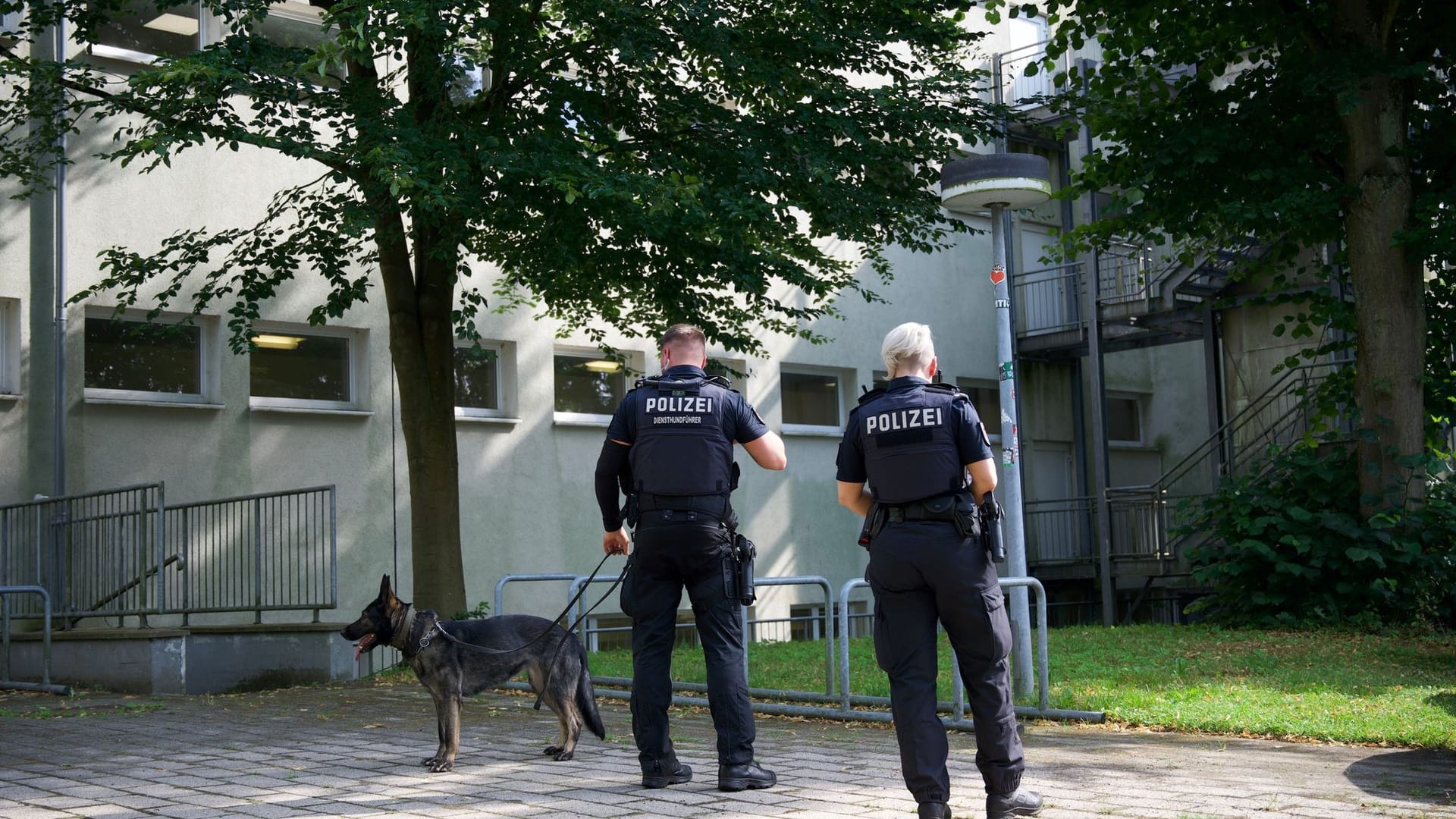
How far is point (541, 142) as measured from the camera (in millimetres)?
10367

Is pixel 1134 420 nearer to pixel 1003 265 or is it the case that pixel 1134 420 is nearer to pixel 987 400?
pixel 987 400

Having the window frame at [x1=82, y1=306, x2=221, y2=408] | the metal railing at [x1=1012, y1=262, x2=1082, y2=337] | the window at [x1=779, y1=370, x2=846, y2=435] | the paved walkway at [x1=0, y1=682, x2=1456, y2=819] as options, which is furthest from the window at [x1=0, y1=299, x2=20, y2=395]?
the metal railing at [x1=1012, y1=262, x2=1082, y2=337]

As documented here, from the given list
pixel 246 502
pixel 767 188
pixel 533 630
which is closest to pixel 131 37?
pixel 246 502

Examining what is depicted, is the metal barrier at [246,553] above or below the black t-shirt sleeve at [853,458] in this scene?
below

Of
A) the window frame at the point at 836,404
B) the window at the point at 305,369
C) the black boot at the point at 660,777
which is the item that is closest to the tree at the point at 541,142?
the window at the point at 305,369

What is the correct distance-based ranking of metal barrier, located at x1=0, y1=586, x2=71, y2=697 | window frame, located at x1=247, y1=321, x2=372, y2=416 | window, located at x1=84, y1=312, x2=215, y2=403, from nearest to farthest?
metal barrier, located at x1=0, y1=586, x2=71, y2=697 → window, located at x1=84, y1=312, x2=215, y2=403 → window frame, located at x1=247, y1=321, x2=372, y2=416

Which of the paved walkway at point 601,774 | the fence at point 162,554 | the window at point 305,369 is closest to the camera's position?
the paved walkway at point 601,774

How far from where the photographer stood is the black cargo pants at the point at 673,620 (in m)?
6.10

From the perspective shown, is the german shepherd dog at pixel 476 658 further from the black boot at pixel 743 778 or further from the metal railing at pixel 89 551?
the metal railing at pixel 89 551

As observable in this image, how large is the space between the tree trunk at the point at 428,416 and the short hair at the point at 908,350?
317 inches

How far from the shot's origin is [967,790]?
6.14m

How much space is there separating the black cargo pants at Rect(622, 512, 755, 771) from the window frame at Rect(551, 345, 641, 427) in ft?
38.4

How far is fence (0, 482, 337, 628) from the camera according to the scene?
12.6 metres

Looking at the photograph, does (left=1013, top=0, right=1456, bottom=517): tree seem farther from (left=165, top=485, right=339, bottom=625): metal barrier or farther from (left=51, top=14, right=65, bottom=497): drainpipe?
(left=51, top=14, right=65, bottom=497): drainpipe
